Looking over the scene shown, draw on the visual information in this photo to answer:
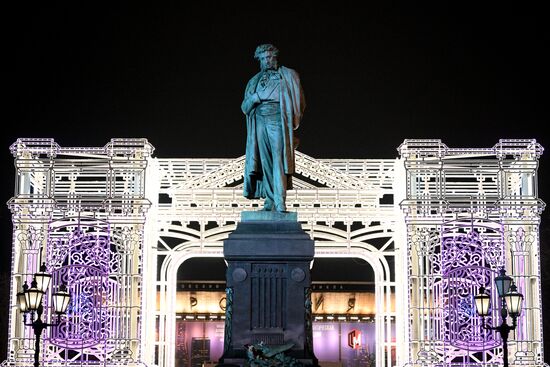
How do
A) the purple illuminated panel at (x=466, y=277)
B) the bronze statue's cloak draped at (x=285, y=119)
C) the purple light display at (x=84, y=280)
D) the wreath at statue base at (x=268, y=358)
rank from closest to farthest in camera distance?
the wreath at statue base at (x=268, y=358), the bronze statue's cloak draped at (x=285, y=119), the purple illuminated panel at (x=466, y=277), the purple light display at (x=84, y=280)

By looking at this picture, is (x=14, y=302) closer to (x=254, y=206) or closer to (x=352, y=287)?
(x=254, y=206)

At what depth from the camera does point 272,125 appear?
14.8 meters

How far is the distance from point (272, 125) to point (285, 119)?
0.21 meters

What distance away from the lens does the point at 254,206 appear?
31594mm

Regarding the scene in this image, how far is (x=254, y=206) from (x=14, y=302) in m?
7.24

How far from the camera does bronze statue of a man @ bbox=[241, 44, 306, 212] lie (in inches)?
577

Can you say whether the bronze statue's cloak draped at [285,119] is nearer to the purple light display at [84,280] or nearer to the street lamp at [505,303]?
the street lamp at [505,303]

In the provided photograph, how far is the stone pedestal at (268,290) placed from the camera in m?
13.9

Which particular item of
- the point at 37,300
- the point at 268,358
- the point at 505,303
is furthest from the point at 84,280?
the point at 268,358

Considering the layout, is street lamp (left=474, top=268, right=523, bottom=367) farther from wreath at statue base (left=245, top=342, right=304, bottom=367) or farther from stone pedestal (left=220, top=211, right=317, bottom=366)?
wreath at statue base (left=245, top=342, right=304, bottom=367)

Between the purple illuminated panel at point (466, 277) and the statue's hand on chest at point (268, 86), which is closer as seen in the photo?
the statue's hand on chest at point (268, 86)

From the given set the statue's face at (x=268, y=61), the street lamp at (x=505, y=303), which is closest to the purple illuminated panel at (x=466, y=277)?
the street lamp at (x=505, y=303)

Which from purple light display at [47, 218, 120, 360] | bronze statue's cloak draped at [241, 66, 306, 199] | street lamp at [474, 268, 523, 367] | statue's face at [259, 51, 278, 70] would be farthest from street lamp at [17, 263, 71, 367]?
purple light display at [47, 218, 120, 360]

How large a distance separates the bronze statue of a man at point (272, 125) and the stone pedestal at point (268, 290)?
74 cm
